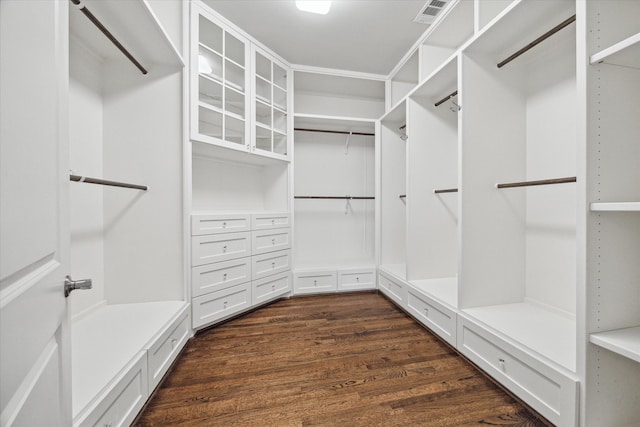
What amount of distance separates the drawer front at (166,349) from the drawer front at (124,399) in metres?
0.06

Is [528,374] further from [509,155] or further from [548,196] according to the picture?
[509,155]

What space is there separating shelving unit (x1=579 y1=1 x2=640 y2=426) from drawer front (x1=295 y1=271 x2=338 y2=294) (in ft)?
6.94

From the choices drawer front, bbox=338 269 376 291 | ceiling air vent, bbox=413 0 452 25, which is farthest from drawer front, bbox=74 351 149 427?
ceiling air vent, bbox=413 0 452 25

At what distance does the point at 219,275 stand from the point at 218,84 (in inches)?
60.2

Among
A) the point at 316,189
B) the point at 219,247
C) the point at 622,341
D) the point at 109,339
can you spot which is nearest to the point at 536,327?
the point at 622,341

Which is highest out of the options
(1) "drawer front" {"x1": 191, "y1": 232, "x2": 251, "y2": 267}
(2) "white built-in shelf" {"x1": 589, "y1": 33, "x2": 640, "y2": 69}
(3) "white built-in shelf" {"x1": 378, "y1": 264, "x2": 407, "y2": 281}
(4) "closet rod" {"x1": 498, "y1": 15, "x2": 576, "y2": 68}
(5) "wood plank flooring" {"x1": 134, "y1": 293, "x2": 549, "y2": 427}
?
(4) "closet rod" {"x1": 498, "y1": 15, "x2": 576, "y2": 68}

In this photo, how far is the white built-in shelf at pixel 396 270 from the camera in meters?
2.58

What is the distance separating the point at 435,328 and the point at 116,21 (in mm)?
2818

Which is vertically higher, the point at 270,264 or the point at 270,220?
the point at 270,220

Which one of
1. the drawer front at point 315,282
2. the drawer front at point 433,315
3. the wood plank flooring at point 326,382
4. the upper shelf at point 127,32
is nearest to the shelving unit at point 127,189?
the upper shelf at point 127,32

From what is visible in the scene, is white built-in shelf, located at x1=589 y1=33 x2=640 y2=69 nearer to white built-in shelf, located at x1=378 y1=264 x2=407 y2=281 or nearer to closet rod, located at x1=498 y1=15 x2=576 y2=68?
closet rod, located at x1=498 y1=15 x2=576 y2=68

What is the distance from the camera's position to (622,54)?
39.4 inches

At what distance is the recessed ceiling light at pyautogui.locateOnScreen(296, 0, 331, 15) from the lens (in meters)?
1.87

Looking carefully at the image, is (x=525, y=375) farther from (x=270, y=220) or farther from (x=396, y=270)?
(x=270, y=220)
